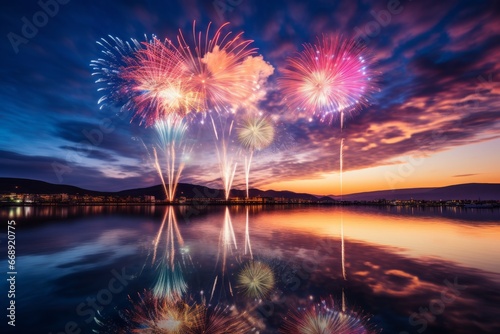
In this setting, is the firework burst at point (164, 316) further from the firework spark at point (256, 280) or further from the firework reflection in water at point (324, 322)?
the firework reflection in water at point (324, 322)

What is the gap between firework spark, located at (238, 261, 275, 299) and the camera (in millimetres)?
10007

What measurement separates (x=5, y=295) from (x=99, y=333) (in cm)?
593

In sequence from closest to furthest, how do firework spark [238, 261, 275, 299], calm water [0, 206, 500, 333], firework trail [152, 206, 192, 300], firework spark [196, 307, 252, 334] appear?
1. firework spark [196, 307, 252, 334]
2. calm water [0, 206, 500, 333]
3. firework trail [152, 206, 192, 300]
4. firework spark [238, 261, 275, 299]

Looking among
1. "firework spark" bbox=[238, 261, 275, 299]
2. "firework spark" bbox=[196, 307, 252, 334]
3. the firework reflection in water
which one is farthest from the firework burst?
the firework reflection in water

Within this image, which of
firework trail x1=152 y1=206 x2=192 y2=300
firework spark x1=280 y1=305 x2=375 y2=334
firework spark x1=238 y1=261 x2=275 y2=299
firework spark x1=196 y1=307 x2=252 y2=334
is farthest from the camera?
firework spark x1=238 y1=261 x2=275 y2=299

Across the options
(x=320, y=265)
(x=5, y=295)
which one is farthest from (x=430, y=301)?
(x=5, y=295)

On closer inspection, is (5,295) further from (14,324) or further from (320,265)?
(320,265)

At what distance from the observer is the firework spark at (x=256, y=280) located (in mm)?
10007

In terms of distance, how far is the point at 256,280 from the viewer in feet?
38.1

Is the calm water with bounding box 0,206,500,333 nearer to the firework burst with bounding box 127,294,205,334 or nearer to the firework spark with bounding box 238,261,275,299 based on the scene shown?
the firework burst with bounding box 127,294,205,334

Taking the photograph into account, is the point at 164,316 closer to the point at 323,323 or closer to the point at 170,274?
the point at 170,274

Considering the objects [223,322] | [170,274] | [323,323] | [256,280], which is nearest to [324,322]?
[323,323]

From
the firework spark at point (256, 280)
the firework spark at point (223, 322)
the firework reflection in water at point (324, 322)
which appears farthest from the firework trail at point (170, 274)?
the firework reflection in water at point (324, 322)

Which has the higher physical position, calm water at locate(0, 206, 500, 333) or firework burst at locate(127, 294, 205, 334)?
firework burst at locate(127, 294, 205, 334)
